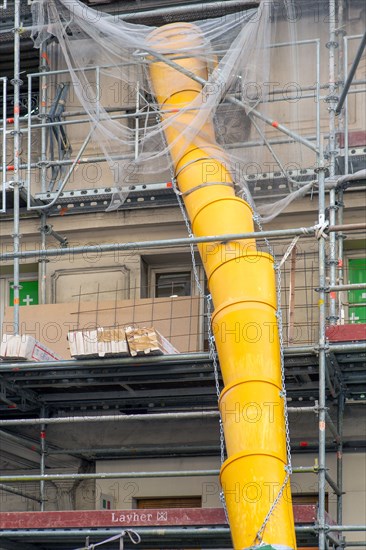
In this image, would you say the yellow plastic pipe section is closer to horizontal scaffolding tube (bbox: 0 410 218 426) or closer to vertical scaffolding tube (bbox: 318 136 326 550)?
vertical scaffolding tube (bbox: 318 136 326 550)

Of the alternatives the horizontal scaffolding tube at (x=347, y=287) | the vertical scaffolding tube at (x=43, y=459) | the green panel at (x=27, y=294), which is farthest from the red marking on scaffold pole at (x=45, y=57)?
the horizontal scaffolding tube at (x=347, y=287)

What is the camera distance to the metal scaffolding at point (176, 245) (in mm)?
16047

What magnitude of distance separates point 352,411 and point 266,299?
2.73 m

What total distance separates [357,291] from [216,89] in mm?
3427

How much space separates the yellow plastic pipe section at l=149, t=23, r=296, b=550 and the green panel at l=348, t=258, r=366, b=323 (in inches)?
100

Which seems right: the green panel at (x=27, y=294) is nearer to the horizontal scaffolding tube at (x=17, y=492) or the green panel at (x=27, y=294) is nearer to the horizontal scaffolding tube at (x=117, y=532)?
the horizontal scaffolding tube at (x=17, y=492)

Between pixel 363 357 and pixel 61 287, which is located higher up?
pixel 61 287

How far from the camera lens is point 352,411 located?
18.2 m

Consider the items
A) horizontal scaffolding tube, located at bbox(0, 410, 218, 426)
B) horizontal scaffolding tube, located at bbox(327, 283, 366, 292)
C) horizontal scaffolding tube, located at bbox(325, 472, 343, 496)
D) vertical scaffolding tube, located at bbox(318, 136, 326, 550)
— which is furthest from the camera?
horizontal scaffolding tube, located at bbox(325, 472, 343, 496)

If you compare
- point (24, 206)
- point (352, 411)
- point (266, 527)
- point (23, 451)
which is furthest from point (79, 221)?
point (266, 527)

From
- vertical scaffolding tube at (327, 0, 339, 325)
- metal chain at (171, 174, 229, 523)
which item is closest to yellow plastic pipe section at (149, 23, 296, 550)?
metal chain at (171, 174, 229, 523)

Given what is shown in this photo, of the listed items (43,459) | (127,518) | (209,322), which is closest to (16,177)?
(209,322)

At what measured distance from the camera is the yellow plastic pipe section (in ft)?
49.8

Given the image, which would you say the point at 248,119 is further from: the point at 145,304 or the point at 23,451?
the point at 23,451
